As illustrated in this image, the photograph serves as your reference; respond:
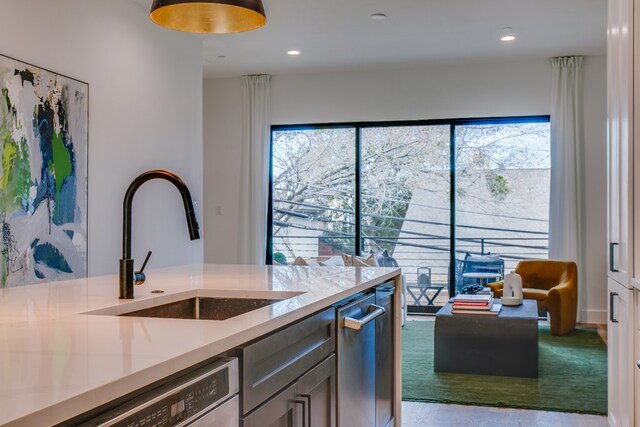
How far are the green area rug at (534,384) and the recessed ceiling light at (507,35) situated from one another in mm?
2852

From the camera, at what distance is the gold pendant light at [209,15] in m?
2.44

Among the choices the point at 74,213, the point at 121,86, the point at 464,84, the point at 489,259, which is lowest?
the point at 489,259

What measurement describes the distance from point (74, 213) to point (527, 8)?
12.7 ft

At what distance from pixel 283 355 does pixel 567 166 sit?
6.18 meters

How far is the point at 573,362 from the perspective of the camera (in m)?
5.08

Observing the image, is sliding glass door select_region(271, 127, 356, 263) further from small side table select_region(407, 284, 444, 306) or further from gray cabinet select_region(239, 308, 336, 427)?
gray cabinet select_region(239, 308, 336, 427)

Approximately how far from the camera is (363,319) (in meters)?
2.36

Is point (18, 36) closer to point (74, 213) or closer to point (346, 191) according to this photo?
point (74, 213)

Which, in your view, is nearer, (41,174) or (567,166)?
(41,174)

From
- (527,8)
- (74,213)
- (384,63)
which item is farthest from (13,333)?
(384,63)

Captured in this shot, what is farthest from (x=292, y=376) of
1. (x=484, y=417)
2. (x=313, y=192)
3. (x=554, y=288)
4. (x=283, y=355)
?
(x=313, y=192)

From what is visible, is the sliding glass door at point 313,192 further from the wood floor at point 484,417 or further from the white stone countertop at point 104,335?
the white stone countertop at point 104,335

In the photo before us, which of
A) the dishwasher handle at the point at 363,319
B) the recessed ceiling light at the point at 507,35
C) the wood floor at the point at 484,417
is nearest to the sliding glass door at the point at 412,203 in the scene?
the recessed ceiling light at the point at 507,35

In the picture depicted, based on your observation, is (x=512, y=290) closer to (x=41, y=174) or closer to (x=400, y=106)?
(x=400, y=106)
